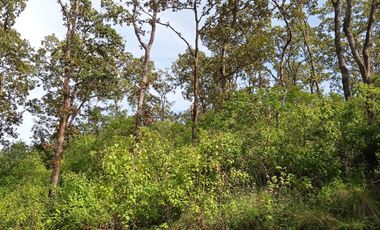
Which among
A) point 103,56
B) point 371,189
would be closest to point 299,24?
point 103,56

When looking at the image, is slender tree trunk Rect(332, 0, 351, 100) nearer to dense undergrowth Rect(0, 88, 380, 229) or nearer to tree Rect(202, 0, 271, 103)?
dense undergrowth Rect(0, 88, 380, 229)

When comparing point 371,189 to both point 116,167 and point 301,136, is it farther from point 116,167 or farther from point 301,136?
point 116,167

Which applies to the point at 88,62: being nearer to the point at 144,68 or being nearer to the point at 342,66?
the point at 144,68

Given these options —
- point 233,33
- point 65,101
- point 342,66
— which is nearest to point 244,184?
point 342,66

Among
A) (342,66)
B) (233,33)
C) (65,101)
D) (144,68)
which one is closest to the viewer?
(342,66)

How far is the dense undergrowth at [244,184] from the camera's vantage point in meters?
9.25

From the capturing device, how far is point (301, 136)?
1205 centimetres

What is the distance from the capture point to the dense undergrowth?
9250 mm

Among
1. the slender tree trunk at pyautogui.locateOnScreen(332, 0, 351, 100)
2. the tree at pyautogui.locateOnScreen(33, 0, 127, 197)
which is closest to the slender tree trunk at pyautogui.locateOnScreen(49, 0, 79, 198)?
the tree at pyautogui.locateOnScreen(33, 0, 127, 197)

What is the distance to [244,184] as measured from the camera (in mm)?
11352

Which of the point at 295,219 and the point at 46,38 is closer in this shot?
the point at 295,219

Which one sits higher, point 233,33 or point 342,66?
point 233,33

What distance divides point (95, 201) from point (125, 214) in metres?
1.08

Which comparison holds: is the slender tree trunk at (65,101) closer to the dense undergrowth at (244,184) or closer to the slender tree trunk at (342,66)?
the dense undergrowth at (244,184)
